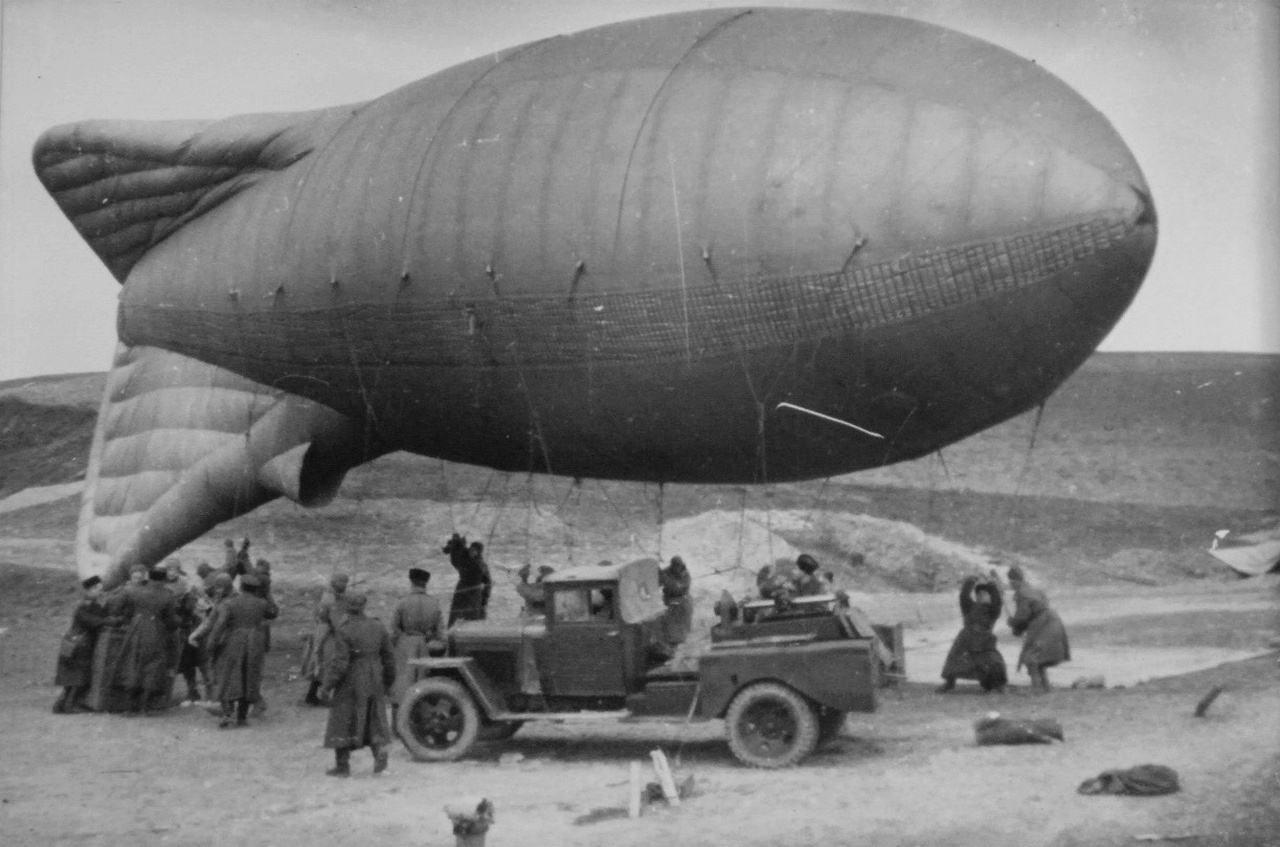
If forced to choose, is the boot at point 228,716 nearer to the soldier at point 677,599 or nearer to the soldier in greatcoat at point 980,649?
the soldier at point 677,599

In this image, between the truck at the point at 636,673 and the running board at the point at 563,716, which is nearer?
the truck at the point at 636,673

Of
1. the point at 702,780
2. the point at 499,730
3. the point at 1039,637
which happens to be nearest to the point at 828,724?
the point at 702,780

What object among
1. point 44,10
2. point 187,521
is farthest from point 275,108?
point 187,521

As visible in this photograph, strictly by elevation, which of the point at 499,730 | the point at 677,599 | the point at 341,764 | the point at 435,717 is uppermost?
the point at 677,599

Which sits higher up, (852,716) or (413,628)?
(413,628)

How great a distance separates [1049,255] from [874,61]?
6.27ft

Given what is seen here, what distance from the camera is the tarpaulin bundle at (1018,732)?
985 centimetres

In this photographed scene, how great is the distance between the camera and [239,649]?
1191 cm

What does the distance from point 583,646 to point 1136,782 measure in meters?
4.23

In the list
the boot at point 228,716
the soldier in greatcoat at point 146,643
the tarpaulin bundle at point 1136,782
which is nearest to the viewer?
the tarpaulin bundle at point 1136,782

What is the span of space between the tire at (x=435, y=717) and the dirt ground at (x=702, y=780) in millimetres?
228

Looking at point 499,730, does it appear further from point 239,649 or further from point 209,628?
point 209,628

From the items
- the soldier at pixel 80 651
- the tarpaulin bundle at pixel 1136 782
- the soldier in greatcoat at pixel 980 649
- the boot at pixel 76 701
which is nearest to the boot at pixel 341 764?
the soldier at pixel 80 651

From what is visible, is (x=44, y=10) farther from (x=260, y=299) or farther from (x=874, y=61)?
(x=874, y=61)
